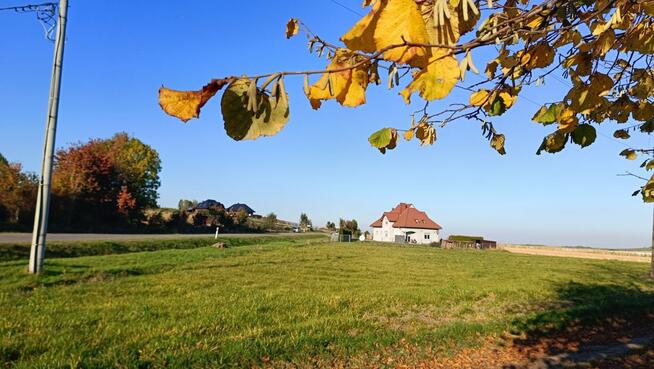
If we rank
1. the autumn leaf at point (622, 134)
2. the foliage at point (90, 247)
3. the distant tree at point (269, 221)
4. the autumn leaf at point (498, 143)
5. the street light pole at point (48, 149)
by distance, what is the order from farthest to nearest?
the distant tree at point (269, 221) → the foliage at point (90, 247) → the street light pole at point (48, 149) → the autumn leaf at point (622, 134) → the autumn leaf at point (498, 143)

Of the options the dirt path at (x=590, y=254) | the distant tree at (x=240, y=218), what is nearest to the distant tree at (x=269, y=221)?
the distant tree at (x=240, y=218)

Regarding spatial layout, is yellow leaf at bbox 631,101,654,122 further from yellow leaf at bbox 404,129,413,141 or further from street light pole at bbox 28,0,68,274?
street light pole at bbox 28,0,68,274

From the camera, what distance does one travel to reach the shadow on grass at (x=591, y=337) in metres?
6.13

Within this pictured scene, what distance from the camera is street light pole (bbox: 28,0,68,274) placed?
34.4ft

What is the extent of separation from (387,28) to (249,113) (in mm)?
438

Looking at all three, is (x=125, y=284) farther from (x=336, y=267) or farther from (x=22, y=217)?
(x=22, y=217)

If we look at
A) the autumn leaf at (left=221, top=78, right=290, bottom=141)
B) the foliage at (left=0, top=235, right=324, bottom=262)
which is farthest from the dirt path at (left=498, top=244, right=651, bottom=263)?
the autumn leaf at (left=221, top=78, right=290, bottom=141)

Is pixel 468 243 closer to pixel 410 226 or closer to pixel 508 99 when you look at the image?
pixel 410 226

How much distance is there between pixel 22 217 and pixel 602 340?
30207 millimetres

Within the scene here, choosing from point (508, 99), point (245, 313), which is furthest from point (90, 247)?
point (508, 99)

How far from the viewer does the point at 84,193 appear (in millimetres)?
31516

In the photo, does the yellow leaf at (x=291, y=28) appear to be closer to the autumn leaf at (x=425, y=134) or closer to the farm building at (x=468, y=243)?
the autumn leaf at (x=425, y=134)

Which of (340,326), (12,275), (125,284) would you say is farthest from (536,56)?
(12,275)

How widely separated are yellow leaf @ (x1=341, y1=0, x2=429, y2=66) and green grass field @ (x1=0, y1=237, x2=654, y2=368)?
501 centimetres
